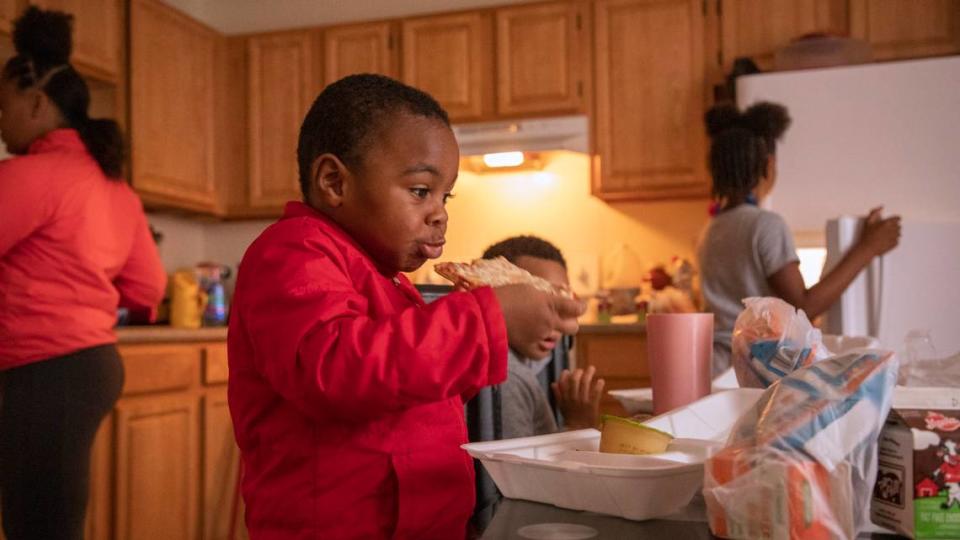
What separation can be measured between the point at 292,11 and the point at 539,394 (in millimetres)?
3098

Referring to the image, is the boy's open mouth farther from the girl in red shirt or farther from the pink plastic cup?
the girl in red shirt

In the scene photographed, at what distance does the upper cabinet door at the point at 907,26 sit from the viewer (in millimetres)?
2877

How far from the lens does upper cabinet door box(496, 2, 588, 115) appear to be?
131 inches

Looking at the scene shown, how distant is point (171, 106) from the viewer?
343 cm

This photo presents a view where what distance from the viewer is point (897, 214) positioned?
A: 8.00 ft

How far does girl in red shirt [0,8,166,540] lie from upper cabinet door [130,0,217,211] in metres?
1.31

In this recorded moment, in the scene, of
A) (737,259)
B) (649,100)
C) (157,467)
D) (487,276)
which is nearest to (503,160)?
(649,100)

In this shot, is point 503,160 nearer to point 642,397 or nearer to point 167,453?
point 167,453

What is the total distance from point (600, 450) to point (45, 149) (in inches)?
64.3

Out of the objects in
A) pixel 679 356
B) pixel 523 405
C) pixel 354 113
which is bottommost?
pixel 523 405

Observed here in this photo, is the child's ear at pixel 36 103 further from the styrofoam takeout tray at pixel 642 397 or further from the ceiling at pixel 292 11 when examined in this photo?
the ceiling at pixel 292 11

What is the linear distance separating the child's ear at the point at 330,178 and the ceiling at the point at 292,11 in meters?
2.89

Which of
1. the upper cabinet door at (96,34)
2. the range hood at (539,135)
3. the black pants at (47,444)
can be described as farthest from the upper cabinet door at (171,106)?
the black pants at (47,444)

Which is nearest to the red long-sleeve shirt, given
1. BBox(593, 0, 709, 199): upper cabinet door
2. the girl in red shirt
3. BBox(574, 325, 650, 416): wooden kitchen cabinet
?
the girl in red shirt
